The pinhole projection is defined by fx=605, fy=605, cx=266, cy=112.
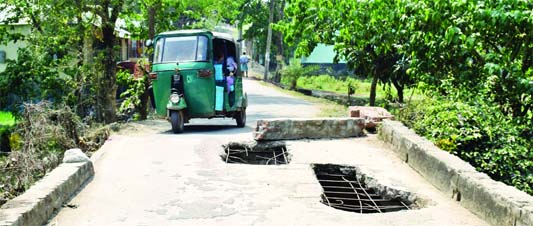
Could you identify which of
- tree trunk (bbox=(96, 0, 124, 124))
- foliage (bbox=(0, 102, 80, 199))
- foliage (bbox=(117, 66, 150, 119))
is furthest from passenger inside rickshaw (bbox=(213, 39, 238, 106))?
foliage (bbox=(117, 66, 150, 119))

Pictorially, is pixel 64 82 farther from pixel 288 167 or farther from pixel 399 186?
pixel 399 186

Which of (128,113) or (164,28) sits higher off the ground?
(164,28)

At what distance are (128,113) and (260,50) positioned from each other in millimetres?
34212

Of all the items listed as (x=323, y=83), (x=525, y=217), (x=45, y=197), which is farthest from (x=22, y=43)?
(x=525, y=217)

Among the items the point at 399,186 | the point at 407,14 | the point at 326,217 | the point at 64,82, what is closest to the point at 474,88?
the point at 407,14

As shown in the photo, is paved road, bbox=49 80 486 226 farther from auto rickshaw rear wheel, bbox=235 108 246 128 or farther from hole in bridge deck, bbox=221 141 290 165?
auto rickshaw rear wheel, bbox=235 108 246 128

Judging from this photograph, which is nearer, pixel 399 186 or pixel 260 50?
pixel 399 186

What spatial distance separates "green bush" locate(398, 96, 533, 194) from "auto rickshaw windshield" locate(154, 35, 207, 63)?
476 centimetres

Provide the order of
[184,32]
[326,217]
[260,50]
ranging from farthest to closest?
[260,50]
[184,32]
[326,217]

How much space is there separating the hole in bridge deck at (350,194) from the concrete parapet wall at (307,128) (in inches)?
83.3

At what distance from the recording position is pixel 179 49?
490 inches

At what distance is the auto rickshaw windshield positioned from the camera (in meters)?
12.3

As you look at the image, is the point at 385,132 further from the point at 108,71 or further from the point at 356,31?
the point at 108,71

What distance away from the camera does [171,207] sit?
639cm
